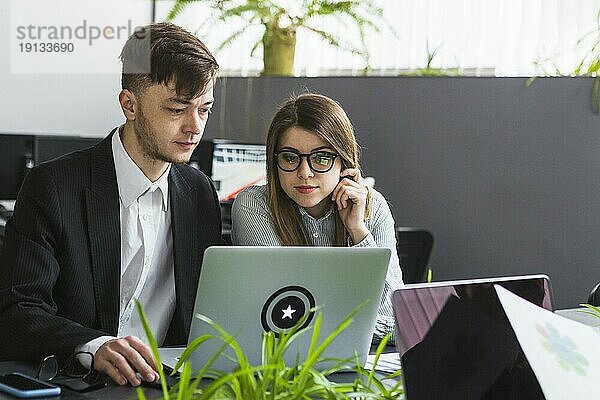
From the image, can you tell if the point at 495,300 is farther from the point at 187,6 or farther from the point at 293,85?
the point at 187,6

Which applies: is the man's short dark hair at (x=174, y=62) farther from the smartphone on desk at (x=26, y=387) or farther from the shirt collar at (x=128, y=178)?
the smartphone on desk at (x=26, y=387)

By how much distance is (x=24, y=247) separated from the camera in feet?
6.81

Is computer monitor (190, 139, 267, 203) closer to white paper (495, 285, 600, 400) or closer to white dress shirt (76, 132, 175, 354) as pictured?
white dress shirt (76, 132, 175, 354)

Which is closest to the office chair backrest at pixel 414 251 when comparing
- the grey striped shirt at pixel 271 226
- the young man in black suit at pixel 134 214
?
the grey striped shirt at pixel 271 226

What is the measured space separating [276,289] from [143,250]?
70cm

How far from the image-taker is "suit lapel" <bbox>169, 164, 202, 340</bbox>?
2.28 m

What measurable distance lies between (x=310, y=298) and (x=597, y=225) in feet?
7.81

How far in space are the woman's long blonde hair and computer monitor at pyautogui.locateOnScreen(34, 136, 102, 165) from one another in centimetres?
229

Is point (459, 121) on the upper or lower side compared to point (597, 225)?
upper

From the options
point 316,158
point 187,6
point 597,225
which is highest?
point 187,6

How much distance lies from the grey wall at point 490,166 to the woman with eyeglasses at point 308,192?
164 cm

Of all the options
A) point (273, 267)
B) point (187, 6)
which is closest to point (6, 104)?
point (187, 6)

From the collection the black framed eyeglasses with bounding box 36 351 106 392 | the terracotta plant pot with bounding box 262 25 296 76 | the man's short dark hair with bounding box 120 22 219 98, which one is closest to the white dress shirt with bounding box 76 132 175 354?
the man's short dark hair with bounding box 120 22 219 98

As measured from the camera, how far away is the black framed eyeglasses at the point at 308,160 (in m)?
2.37
